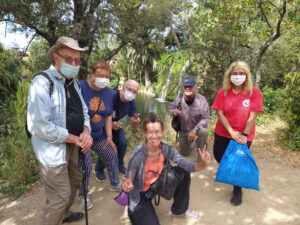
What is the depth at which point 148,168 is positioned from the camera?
7.55 feet

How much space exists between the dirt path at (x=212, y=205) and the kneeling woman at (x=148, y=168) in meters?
0.49

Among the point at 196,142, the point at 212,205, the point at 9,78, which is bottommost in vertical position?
the point at 212,205

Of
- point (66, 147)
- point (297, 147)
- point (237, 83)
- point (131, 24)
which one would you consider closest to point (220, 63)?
point (131, 24)

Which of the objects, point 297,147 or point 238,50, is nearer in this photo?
point 297,147

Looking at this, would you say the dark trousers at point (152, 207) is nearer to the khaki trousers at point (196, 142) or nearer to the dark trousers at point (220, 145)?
the dark trousers at point (220, 145)

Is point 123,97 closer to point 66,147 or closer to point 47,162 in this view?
point 66,147

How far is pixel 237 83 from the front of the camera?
2764mm

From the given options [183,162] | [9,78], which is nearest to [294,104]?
[183,162]

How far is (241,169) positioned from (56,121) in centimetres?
231

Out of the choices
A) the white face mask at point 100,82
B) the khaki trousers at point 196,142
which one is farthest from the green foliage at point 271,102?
the white face mask at point 100,82

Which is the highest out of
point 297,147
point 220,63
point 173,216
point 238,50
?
point 238,50

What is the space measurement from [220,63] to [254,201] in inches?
252

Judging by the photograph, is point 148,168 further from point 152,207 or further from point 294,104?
point 294,104

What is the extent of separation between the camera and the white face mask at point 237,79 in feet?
8.89
